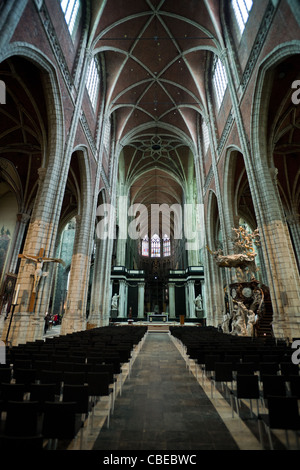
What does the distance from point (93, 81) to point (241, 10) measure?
10285 millimetres

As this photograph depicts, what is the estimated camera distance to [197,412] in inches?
128

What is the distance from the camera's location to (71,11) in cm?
1259

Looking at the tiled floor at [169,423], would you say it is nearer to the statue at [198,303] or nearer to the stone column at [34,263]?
the stone column at [34,263]

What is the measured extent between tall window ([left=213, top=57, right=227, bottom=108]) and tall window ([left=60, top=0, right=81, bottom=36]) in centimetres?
965

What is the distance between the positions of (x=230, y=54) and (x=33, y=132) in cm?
1287

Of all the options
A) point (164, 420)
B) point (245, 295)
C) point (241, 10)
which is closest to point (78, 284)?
point (245, 295)

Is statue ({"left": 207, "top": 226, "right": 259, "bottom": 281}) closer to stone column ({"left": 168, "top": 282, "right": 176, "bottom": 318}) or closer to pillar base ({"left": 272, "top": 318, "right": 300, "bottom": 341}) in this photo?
pillar base ({"left": 272, "top": 318, "right": 300, "bottom": 341})

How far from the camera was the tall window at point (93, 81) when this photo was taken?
52.5 feet

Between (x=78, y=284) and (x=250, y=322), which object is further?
(x=78, y=284)

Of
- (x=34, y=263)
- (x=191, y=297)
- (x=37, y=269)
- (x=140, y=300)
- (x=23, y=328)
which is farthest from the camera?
(x=140, y=300)

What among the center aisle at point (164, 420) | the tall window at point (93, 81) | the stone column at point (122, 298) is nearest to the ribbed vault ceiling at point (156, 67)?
the tall window at point (93, 81)

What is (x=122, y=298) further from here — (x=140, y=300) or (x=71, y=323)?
(x=71, y=323)
